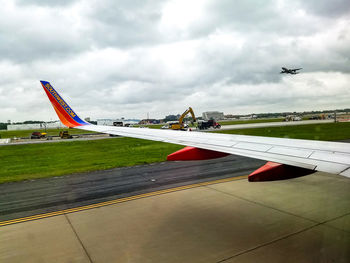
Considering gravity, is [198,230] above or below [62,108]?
below

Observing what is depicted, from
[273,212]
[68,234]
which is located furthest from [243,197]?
[68,234]

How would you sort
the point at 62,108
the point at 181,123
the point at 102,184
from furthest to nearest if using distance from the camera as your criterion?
the point at 181,123
the point at 102,184
the point at 62,108

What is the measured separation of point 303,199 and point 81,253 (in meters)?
7.23

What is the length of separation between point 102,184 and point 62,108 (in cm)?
389

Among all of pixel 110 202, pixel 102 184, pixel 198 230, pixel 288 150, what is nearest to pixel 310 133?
pixel 102 184

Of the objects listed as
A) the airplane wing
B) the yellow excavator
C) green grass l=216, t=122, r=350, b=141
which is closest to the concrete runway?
the airplane wing

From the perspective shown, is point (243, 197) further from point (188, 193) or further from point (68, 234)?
point (68, 234)

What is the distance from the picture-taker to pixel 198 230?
21.7ft

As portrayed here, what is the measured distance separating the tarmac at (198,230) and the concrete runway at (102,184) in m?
1.09

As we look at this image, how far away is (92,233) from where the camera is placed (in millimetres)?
6691

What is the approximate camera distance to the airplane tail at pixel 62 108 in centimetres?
960

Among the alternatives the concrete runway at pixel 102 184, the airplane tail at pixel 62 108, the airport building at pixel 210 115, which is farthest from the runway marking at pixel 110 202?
the airport building at pixel 210 115

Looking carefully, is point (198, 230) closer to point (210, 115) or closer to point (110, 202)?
point (110, 202)

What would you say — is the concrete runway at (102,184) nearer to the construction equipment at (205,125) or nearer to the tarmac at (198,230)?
the tarmac at (198,230)
